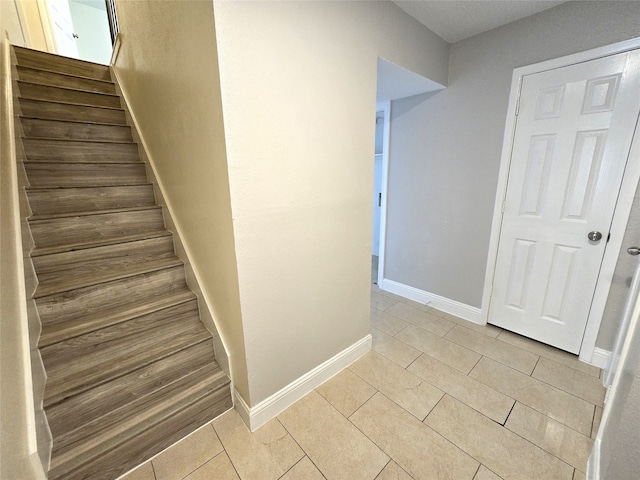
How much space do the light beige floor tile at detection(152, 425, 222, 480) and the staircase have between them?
45mm

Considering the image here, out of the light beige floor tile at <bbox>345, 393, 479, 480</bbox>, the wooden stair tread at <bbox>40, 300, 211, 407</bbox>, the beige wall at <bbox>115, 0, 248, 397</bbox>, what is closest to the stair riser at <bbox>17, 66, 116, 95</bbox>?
the beige wall at <bbox>115, 0, 248, 397</bbox>

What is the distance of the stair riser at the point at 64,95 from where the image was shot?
82.3 inches

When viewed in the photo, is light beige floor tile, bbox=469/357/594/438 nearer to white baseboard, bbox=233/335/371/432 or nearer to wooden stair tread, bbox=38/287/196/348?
white baseboard, bbox=233/335/371/432

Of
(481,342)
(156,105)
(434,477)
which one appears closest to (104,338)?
(156,105)

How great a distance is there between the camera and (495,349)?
2049 mm

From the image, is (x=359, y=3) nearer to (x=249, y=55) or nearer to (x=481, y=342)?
(x=249, y=55)

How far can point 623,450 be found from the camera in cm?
91

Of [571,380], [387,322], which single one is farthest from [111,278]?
[571,380]

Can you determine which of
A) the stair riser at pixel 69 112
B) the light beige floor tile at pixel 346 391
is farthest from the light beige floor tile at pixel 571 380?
the stair riser at pixel 69 112

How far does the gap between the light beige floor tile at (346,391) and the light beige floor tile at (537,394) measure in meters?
0.75

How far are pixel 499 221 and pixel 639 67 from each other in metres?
1.11

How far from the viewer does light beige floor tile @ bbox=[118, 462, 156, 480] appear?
121 centimetres

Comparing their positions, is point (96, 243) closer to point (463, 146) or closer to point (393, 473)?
point (393, 473)

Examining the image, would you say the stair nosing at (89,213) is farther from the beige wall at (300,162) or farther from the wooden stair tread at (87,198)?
the beige wall at (300,162)
